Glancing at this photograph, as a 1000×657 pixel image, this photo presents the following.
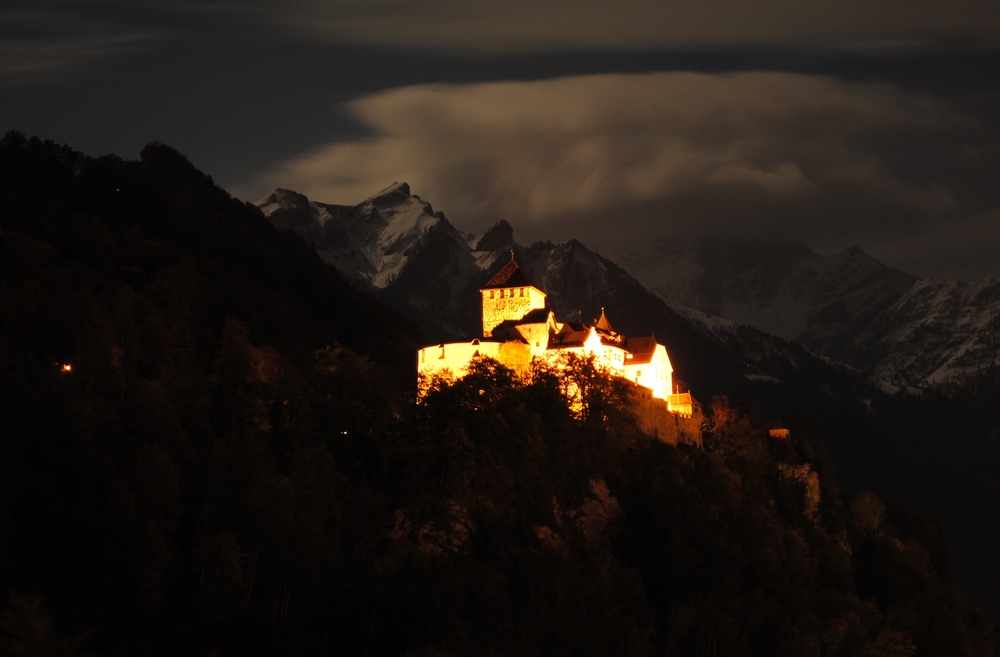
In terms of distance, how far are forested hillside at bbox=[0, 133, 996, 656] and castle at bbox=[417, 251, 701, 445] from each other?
2697 millimetres

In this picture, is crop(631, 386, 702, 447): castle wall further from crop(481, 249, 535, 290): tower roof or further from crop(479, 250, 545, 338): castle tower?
crop(481, 249, 535, 290): tower roof

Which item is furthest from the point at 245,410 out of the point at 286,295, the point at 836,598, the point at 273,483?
the point at 286,295

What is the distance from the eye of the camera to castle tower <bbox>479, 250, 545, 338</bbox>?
291 ft

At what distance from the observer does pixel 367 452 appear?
70812mm

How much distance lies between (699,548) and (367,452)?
20733mm

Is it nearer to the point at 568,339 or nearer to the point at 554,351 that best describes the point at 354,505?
the point at 554,351

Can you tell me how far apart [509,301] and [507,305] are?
0.31 meters

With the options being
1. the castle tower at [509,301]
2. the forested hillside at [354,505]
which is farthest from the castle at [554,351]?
the forested hillside at [354,505]

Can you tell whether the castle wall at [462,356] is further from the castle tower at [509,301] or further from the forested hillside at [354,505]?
the castle tower at [509,301]

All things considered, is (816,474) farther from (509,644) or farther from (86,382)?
(86,382)

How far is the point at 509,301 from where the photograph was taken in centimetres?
8906

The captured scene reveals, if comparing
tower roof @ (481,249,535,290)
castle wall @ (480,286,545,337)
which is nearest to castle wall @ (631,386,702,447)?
castle wall @ (480,286,545,337)

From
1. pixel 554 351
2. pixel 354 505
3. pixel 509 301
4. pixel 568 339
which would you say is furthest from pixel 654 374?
pixel 354 505

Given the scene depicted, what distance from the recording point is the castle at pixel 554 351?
81625 millimetres
